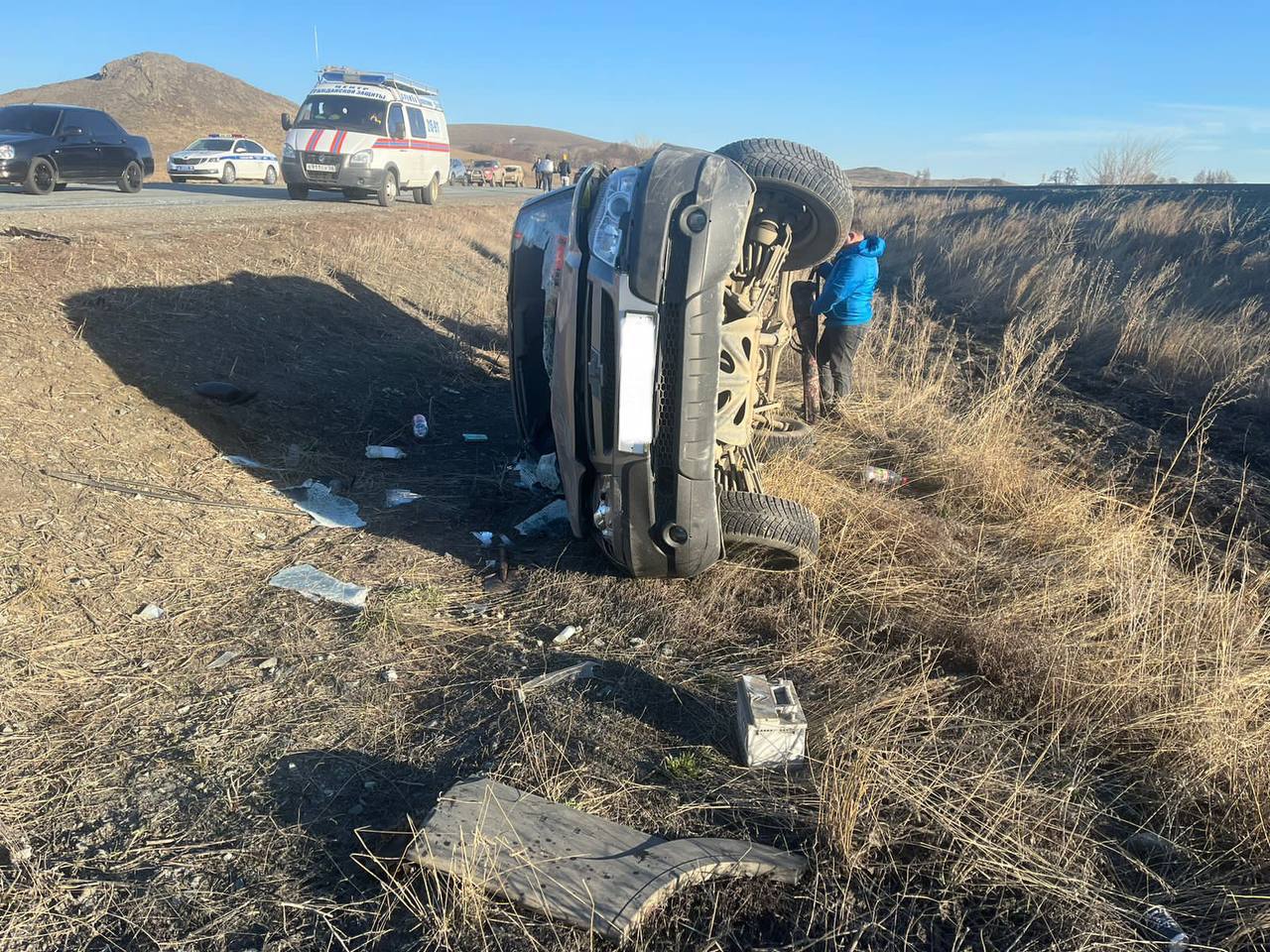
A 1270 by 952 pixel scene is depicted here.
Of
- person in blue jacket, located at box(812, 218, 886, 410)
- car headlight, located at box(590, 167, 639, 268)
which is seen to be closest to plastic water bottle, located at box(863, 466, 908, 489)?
person in blue jacket, located at box(812, 218, 886, 410)

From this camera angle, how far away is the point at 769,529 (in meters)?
3.85

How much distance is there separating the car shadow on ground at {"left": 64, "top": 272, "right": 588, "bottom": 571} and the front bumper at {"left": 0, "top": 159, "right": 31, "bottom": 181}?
7.93 meters

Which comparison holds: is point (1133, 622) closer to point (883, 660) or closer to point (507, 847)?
point (883, 660)

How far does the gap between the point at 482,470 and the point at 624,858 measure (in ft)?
12.0

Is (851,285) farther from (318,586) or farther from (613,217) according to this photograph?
(318,586)

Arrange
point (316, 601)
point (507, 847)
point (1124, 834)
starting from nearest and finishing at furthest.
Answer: point (507, 847) → point (1124, 834) → point (316, 601)

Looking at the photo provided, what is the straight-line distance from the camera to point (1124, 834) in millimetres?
2531

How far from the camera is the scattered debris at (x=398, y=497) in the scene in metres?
4.93

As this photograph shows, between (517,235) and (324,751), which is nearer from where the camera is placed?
(324,751)

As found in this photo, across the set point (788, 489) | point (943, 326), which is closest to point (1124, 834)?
point (788, 489)

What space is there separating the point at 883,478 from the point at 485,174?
130ft

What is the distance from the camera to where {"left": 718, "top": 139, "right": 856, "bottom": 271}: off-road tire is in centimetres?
427

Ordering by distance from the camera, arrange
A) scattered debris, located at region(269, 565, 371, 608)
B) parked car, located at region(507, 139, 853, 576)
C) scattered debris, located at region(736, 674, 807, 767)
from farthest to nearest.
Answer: scattered debris, located at region(269, 565, 371, 608), parked car, located at region(507, 139, 853, 576), scattered debris, located at region(736, 674, 807, 767)

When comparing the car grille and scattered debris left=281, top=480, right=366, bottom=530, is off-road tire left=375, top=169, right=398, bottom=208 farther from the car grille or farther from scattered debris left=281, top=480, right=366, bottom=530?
scattered debris left=281, top=480, right=366, bottom=530
